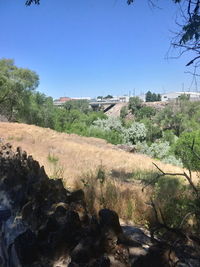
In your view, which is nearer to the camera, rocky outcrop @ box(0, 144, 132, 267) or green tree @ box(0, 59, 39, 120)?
rocky outcrop @ box(0, 144, 132, 267)

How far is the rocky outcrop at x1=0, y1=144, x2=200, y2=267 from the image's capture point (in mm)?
2064

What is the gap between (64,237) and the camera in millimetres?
2363

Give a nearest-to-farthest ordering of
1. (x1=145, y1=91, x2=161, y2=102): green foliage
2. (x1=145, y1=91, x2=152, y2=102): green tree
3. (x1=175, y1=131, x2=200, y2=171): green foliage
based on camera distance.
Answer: (x1=175, y1=131, x2=200, y2=171): green foliage → (x1=145, y1=91, x2=161, y2=102): green foliage → (x1=145, y1=91, x2=152, y2=102): green tree

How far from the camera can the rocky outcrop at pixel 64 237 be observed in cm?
206

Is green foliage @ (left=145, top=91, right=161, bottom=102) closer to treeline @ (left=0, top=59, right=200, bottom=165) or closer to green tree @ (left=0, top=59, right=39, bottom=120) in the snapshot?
treeline @ (left=0, top=59, right=200, bottom=165)

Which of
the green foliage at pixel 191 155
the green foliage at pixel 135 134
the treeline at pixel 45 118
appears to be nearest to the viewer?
the green foliage at pixel 191 155

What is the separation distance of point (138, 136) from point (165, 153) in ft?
30.2

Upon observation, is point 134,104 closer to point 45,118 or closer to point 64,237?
point 45,118

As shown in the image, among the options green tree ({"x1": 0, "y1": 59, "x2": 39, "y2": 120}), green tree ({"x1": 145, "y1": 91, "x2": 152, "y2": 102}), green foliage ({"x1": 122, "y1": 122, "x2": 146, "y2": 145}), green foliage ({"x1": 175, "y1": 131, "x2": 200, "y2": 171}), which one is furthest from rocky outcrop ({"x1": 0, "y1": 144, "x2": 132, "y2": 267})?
green tree ({"x1": 145, "y1": 91, "x2": 152, "y2": 102})

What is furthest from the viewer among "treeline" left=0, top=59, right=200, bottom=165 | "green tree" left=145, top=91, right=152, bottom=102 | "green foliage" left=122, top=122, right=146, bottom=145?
"green tree" left=145, top=91, right=152, bottom=102

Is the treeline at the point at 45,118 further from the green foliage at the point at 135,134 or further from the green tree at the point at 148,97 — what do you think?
the green tree at the point at 148,97

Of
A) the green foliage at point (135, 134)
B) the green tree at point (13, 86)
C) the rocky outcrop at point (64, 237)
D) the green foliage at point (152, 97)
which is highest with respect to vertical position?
the green foliage at point (152, 97)

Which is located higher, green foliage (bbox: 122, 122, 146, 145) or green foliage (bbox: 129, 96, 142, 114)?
green foliage (bbox: 129, 96, 142, 114)

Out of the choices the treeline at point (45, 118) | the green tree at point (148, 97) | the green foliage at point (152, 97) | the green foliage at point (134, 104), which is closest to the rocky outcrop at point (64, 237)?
the treeline at point (45, 118)
